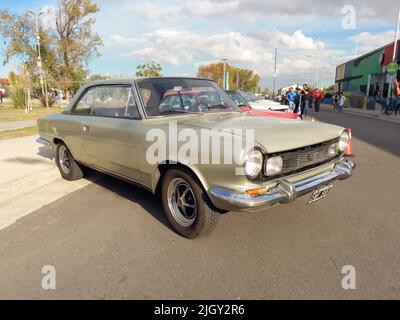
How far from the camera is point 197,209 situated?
309 centimetres

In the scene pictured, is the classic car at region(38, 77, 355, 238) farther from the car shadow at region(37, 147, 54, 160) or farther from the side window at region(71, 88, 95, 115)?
the car shadow at region(37, 147, 54, 160)

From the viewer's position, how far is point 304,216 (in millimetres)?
3814

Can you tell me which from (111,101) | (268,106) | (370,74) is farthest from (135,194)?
(370,74)

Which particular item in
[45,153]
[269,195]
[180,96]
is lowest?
[45,153]

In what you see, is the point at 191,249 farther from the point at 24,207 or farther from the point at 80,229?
the point at 24,207

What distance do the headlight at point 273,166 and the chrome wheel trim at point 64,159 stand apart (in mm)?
3842

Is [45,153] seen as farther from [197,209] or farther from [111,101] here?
[197,209]

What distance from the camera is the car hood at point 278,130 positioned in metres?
2.86

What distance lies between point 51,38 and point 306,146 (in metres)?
33.9

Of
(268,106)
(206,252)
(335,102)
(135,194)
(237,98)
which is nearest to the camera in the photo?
(206,252)

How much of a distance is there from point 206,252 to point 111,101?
2.44 m

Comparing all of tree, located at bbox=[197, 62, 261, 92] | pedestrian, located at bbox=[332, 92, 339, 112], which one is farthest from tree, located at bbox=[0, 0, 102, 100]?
tree, located at bbox=[197, 62, 261, 92]

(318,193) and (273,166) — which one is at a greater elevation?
(273,166)
